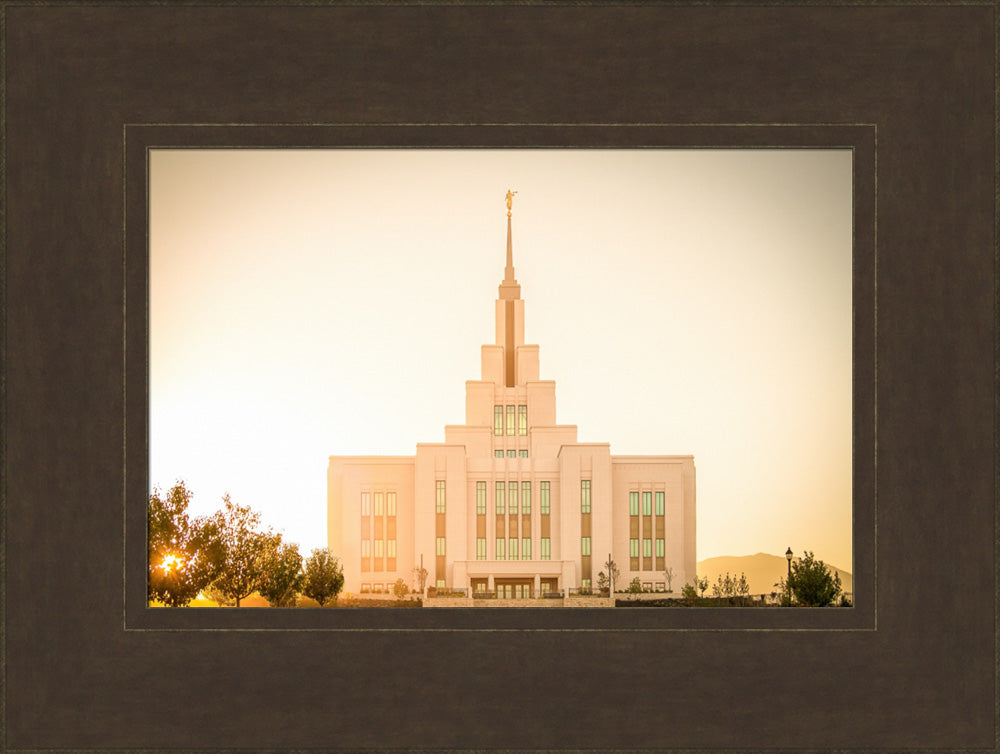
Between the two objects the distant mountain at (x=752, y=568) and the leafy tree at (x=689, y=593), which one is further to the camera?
the leafy tree at (x=689, y=593)

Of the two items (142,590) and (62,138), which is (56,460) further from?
(62,138)

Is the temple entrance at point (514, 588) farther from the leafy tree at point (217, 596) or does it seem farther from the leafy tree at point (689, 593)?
the leafy tree at point (217, 596)

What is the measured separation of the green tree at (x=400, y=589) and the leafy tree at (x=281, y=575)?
806 mm

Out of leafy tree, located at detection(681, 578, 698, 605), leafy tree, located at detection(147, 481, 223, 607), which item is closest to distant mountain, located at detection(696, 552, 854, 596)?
leafy tree, located at detection(681, 578, 698, 605)

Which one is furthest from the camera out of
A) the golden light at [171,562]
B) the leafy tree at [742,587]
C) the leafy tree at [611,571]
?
the leafy tree at [611,571]

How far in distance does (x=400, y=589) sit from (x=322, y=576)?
0.68 meters

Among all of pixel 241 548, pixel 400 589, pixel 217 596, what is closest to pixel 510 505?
pixel 400 589

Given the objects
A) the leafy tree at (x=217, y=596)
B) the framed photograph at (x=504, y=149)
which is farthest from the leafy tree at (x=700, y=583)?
the leafy tree at (x=217, y=596)

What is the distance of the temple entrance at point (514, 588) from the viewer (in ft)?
33.9

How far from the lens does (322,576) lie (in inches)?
412

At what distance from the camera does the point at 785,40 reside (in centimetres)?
838

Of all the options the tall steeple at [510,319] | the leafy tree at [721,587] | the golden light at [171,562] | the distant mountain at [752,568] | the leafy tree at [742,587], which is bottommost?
the leafy tree at [721,587]

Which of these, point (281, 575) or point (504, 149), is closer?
point (504, 149)

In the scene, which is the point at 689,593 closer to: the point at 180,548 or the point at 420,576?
the point at 420,576
